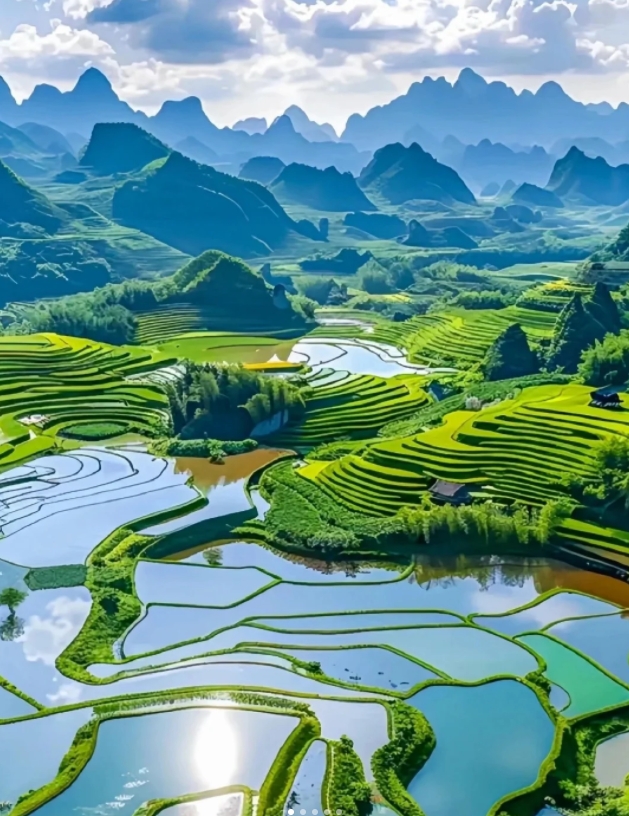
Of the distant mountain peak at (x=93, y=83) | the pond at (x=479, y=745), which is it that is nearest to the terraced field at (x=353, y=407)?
the pond at (x=479, y=745)

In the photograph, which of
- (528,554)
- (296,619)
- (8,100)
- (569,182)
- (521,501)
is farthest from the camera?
(8,100)

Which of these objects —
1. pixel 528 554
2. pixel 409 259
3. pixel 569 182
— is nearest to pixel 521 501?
pixel 528 554

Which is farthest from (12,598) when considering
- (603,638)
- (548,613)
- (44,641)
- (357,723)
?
(603,638)

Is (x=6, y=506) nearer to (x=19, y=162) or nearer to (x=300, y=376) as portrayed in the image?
(x=300, y=376)

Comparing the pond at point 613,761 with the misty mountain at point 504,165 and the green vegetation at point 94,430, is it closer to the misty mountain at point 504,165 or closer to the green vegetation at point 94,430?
the green vegetation at point 94,430

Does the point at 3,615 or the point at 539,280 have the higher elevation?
the point at 3,615

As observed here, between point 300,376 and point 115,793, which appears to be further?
point 300,376

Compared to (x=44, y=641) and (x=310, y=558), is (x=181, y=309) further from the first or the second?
(x=44, y=641)
